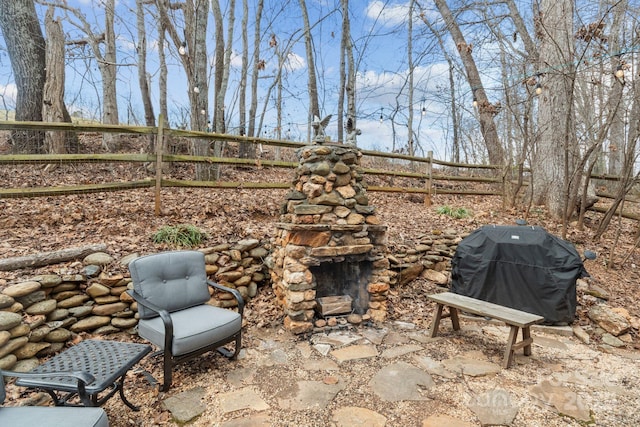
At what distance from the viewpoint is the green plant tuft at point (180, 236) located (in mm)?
3523

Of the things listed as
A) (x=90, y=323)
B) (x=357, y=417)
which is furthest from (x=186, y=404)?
(x=90, y=323)

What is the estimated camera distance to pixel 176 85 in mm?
9211

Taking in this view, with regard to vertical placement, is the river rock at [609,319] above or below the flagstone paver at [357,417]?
above

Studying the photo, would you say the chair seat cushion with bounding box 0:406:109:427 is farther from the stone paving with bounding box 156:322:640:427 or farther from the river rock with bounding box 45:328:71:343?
the river rock with bounding box 45:328:71:343

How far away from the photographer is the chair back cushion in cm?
261

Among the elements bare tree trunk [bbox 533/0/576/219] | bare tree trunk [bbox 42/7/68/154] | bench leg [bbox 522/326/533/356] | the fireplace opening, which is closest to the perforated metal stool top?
the fireplace opening

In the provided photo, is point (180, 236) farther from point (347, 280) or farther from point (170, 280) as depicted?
point (347, 280)

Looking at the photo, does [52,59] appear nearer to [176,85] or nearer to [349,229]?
[176,85]

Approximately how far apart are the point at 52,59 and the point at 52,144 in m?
1.31

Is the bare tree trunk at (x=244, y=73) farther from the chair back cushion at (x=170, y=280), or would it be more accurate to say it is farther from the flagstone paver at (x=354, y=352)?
the flagstone paver at (x=354, y=352)

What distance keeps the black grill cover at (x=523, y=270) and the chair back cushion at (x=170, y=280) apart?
114 inches

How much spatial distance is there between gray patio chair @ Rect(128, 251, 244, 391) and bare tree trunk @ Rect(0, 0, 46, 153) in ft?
14.6

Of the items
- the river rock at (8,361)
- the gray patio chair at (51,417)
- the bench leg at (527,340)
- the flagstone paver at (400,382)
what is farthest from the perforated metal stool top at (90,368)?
the bench leg at (527,340)

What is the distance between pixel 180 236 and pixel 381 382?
250cm
